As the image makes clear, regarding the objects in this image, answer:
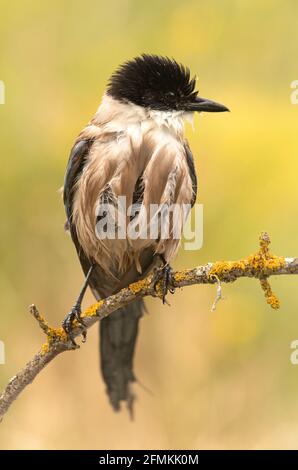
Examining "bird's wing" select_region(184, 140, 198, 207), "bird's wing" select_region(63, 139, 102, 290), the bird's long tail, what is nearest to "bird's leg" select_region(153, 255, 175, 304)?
"bird's wing" select_region(184, 140, 198, 207)

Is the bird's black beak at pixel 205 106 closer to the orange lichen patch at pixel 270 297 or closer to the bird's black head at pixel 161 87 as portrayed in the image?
the bird's black head at pixel 161 87

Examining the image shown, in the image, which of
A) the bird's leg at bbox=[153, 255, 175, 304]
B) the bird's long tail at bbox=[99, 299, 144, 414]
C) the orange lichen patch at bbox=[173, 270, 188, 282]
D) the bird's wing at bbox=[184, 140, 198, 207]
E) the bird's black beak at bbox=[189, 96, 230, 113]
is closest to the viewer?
the orange lichen patch at bbox=[173, 270, 188, 282]

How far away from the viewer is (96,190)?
3904mm

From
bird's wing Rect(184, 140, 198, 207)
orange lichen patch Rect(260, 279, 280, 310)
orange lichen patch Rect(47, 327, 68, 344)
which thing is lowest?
orange lichen patch Rect(47, 327, 68, 344)

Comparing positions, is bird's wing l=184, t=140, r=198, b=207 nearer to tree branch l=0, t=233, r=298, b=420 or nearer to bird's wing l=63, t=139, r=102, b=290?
bird's wing l=63, t=139, r=102, b=290

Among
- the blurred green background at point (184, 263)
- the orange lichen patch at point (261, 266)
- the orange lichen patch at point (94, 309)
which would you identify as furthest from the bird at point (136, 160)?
the blurred green background at point (184, 263)

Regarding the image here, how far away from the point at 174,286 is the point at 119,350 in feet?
4.33

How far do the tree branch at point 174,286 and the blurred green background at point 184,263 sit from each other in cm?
168

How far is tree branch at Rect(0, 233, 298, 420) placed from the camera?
3006 mm

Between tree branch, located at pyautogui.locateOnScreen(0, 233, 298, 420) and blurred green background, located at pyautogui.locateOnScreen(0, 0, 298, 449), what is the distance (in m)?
1.68

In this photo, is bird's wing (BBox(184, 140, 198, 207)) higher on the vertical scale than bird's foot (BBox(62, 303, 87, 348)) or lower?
higher

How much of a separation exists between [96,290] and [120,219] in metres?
0.72

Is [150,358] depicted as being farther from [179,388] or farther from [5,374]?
[5,374]

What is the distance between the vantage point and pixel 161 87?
392cm
